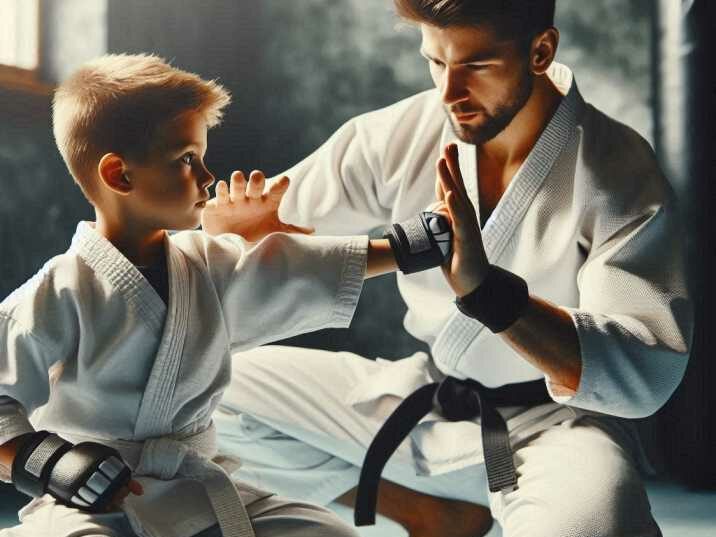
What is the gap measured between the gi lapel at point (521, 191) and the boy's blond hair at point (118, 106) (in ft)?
1.85

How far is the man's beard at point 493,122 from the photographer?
1714mm

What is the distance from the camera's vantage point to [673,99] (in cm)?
239

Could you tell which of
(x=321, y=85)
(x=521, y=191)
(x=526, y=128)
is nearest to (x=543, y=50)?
(x=526, y=128)

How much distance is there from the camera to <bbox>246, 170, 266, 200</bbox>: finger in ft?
5.11

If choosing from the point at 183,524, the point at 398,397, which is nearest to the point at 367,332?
the point at 398,397

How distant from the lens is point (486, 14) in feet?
5.39

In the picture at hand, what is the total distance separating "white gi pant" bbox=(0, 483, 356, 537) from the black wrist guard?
1.21 feet

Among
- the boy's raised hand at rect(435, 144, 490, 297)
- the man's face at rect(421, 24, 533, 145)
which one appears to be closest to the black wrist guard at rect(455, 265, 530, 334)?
the boy's raised hand at rect(435, 144, 490, 297)

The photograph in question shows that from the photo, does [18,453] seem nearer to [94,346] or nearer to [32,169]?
[94,346]

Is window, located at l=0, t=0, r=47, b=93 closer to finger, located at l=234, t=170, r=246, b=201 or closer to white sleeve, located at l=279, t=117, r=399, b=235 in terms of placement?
white sleeve, located at l=279, t=117, r=399, b=235

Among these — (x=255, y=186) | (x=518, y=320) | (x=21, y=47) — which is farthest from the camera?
(x=21, y=47)

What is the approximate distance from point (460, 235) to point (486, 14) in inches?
17.9

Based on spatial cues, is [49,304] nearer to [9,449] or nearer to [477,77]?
[9,449]

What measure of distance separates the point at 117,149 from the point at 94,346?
0.92 feet
